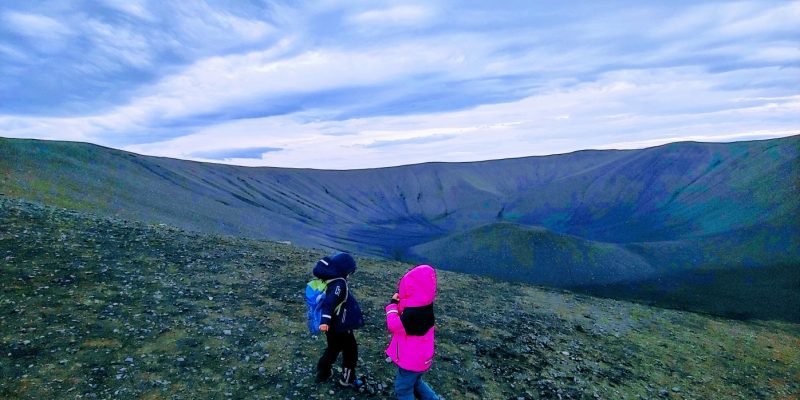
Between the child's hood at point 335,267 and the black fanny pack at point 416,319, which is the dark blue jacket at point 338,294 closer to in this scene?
the child's hood at point 335,267

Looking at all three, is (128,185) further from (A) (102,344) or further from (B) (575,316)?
(B) (575,316)

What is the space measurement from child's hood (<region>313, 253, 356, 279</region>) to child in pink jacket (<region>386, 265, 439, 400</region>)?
1219 millimetres

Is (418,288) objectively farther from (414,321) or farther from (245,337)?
(245,337)

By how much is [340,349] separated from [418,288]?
260 cm

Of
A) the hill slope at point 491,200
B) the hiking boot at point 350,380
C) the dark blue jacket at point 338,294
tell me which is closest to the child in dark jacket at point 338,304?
the dark blue jacket at point 338,294

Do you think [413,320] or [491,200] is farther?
[491,200]

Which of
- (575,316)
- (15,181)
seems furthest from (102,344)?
(15,181)

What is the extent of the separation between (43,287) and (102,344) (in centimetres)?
373

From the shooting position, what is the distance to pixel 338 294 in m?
7.62

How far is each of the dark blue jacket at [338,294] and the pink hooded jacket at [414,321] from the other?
1040mm

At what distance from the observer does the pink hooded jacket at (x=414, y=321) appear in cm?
677

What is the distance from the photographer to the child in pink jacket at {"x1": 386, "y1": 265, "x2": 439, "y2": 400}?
6770 mm

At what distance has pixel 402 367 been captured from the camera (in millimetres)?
7074

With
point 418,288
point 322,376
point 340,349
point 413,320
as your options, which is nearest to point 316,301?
point 340,349
